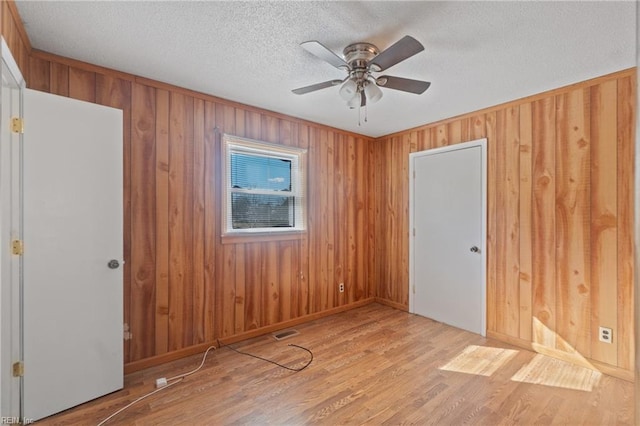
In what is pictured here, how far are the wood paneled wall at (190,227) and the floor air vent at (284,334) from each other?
128 mm

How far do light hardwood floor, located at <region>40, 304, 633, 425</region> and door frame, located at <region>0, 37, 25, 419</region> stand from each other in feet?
1.07

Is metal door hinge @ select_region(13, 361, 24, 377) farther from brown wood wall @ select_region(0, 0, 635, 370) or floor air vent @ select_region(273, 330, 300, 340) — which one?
floor air vent @ select_region(273, 330, 300, 340)

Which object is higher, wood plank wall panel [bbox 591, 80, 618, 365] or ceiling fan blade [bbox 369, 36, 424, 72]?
ceiling fan blade [bbox 369, 36, 424, 72]

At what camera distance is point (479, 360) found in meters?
2.58

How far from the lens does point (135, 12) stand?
163cm

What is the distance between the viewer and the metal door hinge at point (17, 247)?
1740 mm

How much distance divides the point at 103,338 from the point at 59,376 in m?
0.29

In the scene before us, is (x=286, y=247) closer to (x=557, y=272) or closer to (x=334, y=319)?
(x=334, y=319)

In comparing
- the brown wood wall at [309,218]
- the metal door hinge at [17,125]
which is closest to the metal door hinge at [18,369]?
the brown wood wall at [309,218]

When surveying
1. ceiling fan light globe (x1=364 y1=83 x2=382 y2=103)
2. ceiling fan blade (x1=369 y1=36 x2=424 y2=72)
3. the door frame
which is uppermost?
ceiling fan blade (x1=369 y1=36 x2=424 y2=72)

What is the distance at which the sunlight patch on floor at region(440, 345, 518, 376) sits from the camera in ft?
7.98

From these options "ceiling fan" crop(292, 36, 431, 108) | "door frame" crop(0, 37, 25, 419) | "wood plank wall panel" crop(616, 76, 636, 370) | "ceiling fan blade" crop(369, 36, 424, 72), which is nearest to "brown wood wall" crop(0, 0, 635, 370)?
"wood plank wall panel" crop(616, 76, 636, 370)

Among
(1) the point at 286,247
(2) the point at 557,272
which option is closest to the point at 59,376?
(1) the point at 286,247

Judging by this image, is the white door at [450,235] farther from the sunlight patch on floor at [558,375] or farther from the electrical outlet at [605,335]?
the electrical outlet at [605,335]
